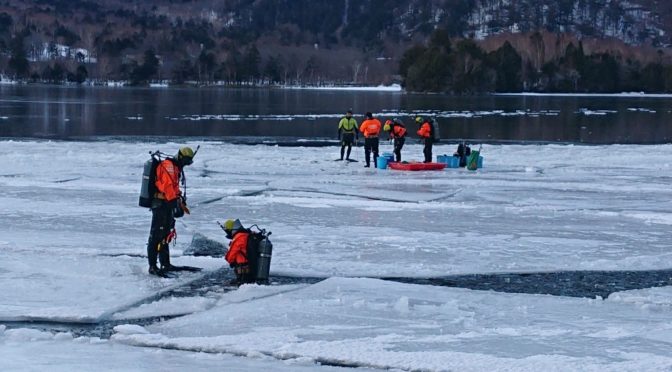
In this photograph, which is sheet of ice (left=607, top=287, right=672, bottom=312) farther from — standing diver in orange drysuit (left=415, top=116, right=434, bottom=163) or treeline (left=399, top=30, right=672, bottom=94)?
treeline (left=399, top=30, right=672, bottom=94)

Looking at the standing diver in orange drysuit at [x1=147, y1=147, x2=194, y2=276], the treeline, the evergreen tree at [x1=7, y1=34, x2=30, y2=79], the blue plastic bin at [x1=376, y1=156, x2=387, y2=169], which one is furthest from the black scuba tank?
the evergreen tree at [x1=7, y1=34, x2=30, y2=79]

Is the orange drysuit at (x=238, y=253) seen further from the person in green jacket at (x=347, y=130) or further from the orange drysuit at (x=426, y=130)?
the person in green jacket at (x=347, y=130)

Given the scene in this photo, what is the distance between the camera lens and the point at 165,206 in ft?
37.7

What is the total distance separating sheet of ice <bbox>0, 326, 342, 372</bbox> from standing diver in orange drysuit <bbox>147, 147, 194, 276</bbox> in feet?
8.91

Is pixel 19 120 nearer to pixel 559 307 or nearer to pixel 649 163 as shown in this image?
pixel 649 163

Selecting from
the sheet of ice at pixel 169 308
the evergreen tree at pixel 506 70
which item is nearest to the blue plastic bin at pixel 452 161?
the sheet of ice at pixel 169 308

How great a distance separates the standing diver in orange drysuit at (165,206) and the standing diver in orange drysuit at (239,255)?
64 centimetres

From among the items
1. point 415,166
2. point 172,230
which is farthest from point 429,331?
point 415,166

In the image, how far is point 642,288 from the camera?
460 inches

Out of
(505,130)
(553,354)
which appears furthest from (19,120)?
(553,354)

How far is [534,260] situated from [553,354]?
14.9ft

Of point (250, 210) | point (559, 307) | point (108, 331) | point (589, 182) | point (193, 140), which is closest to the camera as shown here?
point (108, 331)

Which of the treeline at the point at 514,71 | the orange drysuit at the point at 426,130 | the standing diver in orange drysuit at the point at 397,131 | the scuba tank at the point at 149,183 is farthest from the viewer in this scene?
the treeline at the point at 514,71

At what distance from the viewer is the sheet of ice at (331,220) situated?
1197 cm
